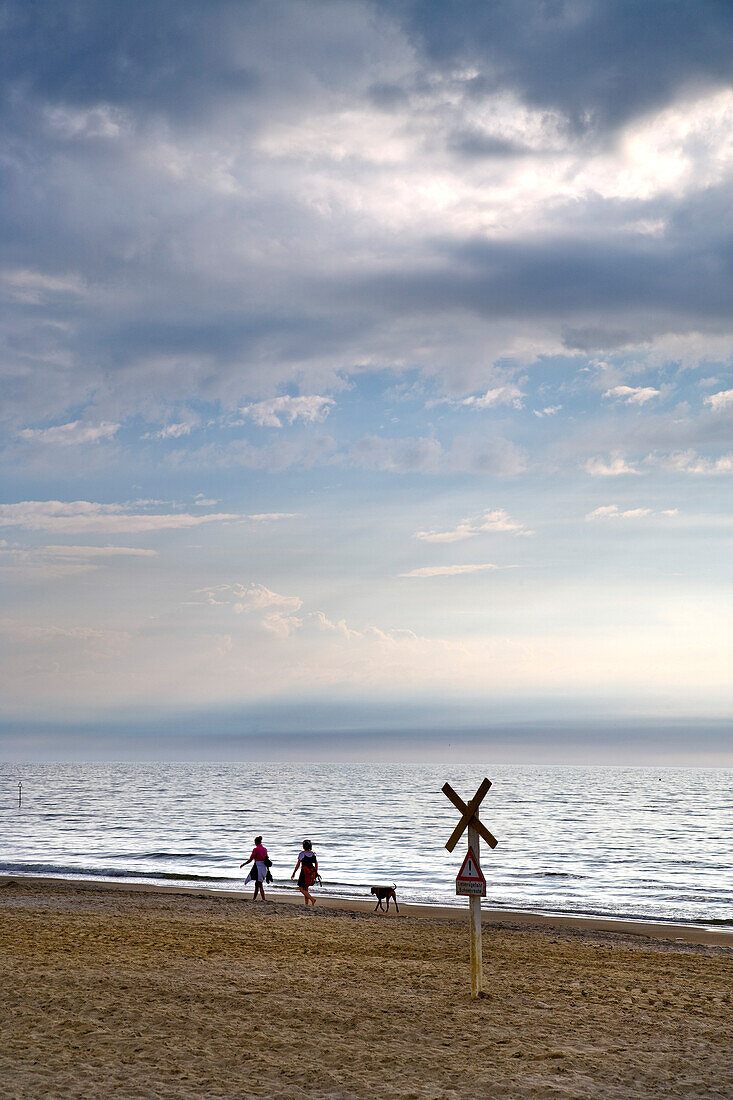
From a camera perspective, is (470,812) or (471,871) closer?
(470,812)

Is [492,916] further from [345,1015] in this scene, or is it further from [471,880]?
[471,880]

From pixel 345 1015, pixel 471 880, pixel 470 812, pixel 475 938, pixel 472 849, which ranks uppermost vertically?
pixel 470 812

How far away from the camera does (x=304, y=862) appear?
23719mm

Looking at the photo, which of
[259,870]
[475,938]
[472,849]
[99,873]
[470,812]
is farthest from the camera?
[99,873]

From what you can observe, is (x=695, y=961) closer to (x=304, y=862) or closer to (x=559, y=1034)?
(x=559, y=1034)

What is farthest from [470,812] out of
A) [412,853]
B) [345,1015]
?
[412,853]

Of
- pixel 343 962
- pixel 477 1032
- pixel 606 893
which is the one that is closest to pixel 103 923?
pixel 343 962

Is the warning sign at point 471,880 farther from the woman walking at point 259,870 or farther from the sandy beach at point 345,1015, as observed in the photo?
the woman walking at point 259,870

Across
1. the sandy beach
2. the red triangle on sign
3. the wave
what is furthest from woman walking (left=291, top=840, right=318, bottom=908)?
the red triangle on sign

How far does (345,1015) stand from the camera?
36.2ft

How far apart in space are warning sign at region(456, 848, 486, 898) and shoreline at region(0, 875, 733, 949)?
33.8 ft

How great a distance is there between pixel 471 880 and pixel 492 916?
12961 mm

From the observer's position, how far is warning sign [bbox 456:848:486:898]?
1105cm

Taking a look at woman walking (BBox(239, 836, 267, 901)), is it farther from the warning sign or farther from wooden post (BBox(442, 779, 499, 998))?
the warning sign
